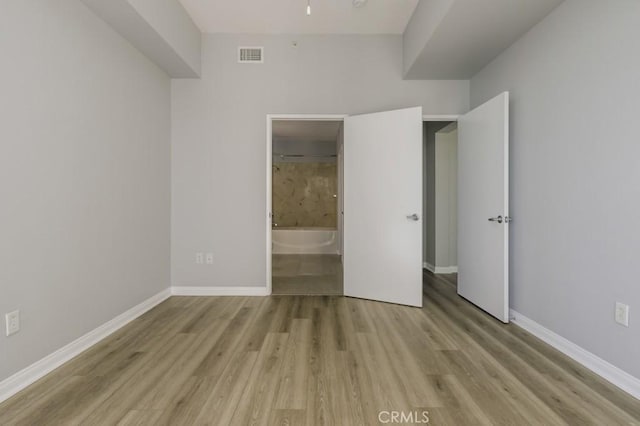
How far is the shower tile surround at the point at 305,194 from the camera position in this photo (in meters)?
7.57

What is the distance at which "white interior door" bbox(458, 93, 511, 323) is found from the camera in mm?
2609

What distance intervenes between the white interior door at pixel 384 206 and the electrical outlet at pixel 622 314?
57.5 inches

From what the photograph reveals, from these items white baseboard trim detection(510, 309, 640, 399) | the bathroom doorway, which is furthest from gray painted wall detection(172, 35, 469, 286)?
the bathroom doorway

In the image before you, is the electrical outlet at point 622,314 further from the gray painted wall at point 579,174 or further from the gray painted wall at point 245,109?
the gray painted wall at point 245,109

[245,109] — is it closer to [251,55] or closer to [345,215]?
[251,55]

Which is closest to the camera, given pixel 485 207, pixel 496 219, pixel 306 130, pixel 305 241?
Answer: pixel 496 219

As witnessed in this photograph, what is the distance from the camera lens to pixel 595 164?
1931mm

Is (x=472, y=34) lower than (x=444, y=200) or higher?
higher

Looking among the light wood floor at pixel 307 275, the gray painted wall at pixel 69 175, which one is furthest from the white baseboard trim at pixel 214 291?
the gray painted wall at pixel 69 175

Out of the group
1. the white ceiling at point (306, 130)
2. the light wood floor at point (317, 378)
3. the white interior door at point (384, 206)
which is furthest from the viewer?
the white ceiling at point (306, 130)

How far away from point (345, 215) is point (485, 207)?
1358mm

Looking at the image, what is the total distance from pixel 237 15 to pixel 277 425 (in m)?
3.37

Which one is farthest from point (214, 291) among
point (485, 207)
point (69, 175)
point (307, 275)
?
point (485, 207)

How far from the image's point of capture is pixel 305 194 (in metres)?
7.64
